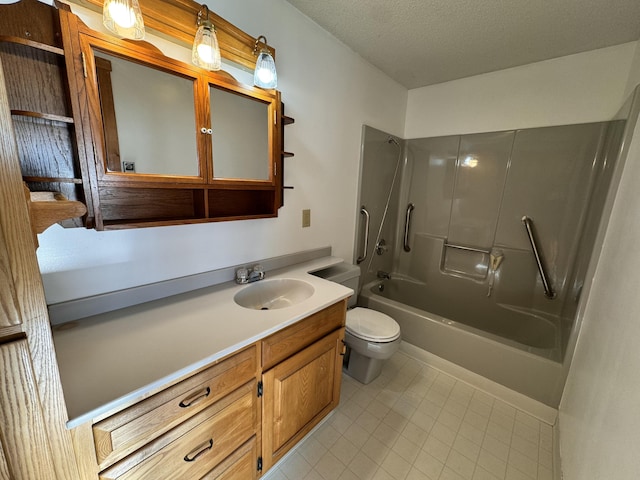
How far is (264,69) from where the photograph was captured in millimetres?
1215

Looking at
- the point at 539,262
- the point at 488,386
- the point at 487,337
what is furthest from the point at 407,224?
the point at 488,386

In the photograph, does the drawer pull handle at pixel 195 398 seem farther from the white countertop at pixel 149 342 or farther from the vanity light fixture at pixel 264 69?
the vanity light fixture at pixel 264 69

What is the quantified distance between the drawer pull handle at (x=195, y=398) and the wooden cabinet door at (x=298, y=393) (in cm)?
23

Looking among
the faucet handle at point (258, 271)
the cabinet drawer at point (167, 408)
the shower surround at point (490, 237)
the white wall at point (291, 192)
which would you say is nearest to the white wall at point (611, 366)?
the shower surround at point (490, 237)

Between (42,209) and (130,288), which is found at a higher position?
(42,209)

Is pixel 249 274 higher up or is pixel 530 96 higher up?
pixel 530 96

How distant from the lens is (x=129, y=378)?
676 mm

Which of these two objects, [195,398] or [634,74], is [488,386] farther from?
[634,74]

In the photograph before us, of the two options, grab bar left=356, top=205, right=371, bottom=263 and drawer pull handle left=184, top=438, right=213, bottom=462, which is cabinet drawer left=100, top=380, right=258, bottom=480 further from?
grab bar left=356, top=205, right=371, bottom=263

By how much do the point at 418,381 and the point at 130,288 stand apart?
75.3 inches

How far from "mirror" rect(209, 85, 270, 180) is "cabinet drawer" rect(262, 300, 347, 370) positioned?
30.4 inches

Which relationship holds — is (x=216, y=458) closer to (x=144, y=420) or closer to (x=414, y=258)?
(x=144, y=420)

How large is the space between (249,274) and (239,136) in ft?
2.38

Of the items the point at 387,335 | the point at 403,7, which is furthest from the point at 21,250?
the point at 403,7
